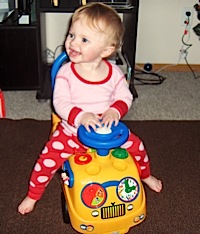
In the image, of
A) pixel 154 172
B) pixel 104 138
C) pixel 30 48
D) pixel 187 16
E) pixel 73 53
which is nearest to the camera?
pixel 104 138

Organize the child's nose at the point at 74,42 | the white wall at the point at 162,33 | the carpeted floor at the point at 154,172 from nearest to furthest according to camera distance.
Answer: the child's nose at the point at 74,42 < the carpeted floor at the point at 154,172 < the white wall at the point at 162,33

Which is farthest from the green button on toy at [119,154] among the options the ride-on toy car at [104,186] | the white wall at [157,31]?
the white wall at [157,31]

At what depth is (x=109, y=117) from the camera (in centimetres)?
117

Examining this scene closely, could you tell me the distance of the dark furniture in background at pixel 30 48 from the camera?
6.56 ft

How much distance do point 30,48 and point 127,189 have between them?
3.88 feet

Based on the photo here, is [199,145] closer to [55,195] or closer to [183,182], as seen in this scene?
[183,182]

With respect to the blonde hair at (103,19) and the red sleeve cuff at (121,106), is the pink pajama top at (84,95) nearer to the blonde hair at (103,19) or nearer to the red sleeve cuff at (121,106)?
the red sleeve cuff at (121,106)

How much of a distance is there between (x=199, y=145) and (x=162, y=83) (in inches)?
28.1

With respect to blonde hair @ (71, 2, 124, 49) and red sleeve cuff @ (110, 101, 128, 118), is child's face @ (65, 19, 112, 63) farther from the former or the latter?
red sleeve cuff @ (110, 101, 128, 118)

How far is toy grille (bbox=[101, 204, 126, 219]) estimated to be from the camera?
1.14 metres

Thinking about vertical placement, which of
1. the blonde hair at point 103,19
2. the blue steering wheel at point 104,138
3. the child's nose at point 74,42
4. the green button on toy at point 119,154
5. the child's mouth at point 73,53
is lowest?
the green button on toy at point 119,154

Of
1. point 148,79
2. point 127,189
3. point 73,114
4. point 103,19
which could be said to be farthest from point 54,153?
point 148,79

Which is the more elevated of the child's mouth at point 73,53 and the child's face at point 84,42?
the child's face at point 84,42

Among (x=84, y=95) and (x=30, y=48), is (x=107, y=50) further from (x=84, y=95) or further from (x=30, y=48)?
(x=30, y=48)
